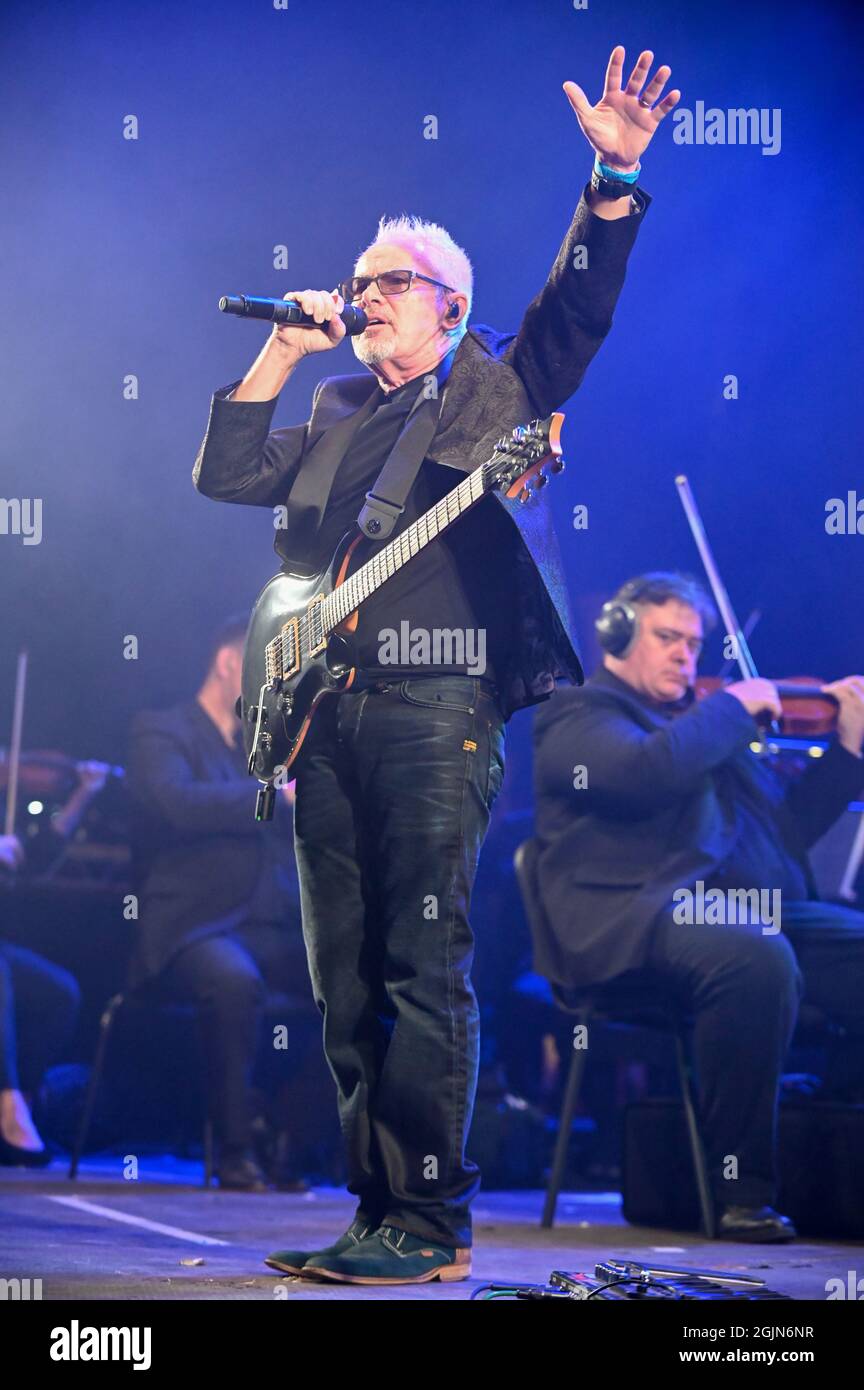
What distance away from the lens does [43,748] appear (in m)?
6.00

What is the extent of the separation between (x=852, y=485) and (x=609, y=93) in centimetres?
308

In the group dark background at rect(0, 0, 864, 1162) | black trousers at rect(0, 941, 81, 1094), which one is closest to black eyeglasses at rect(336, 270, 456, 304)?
dark background at rect(0, 0, 864, 1162)

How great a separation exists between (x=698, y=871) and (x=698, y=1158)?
2.18 feet

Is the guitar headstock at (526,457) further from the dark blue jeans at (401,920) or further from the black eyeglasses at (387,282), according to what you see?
the black eyeglasses at (387,282)

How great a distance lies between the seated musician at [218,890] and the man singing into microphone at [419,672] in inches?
80.4

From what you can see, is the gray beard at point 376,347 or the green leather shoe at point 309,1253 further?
the gray beard at point 376,347

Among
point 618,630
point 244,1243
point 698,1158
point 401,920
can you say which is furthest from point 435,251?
point 698,1158

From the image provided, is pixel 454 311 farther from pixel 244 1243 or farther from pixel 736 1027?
pixel 244 1243

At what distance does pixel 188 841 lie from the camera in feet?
16.8

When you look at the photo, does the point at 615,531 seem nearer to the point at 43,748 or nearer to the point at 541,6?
the point at 541,6

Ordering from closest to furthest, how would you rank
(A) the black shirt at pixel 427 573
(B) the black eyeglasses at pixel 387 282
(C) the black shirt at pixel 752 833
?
(A) the black shirt at pixel 427 573
(B) the black eyeglasses at pixel 387 282
(C) the black shirt at pixel 752 833

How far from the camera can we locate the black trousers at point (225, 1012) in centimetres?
477

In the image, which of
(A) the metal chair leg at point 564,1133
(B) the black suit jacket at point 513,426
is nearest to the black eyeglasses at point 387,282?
(B) the black suit jacket at point 513,426

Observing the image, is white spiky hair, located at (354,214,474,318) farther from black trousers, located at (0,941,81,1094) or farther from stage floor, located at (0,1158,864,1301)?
black trousers, located at (0,941,81,1094)
